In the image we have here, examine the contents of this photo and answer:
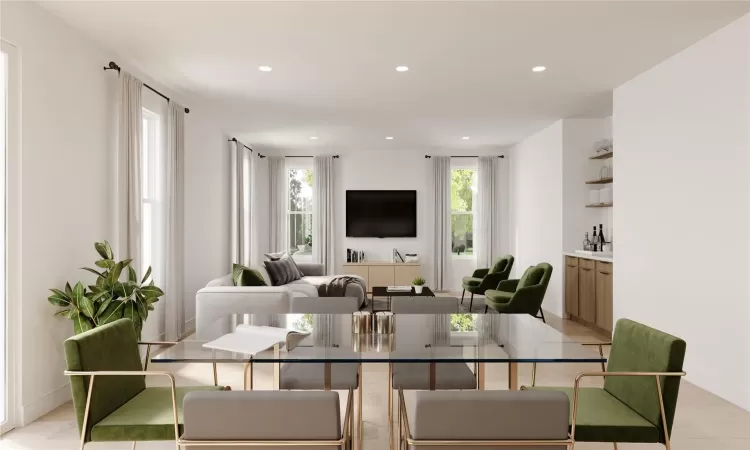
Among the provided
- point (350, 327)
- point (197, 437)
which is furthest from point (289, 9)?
point (197, 437)

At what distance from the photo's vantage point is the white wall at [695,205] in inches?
153

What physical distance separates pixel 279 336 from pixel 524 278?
4536 millimetres

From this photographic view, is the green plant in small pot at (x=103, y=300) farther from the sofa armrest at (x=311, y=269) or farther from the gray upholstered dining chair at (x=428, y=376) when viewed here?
the sofa armrest at (x=311, y=269)

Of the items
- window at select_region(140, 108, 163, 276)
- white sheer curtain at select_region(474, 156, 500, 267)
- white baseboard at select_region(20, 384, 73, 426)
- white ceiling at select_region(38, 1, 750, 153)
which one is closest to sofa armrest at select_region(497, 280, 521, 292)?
white ceiling at select_region(38, 1, 750, 153)

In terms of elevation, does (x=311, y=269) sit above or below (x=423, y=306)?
below

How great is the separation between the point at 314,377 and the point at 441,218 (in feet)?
24.2

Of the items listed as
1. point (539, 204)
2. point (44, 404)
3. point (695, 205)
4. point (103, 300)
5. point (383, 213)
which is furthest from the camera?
point (383, 213)

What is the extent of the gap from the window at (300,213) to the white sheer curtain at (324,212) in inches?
13.2

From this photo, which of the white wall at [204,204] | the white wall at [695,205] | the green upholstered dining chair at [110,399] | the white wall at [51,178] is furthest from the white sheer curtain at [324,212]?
the green upholstered dining chair at [110,399]

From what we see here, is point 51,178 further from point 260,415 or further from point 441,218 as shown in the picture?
point 441,218

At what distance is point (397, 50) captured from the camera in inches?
176

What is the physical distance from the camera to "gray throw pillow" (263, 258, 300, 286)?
24.3 ft

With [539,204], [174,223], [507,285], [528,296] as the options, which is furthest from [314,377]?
[539,204]

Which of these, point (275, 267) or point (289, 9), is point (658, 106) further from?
point (275, 267)
